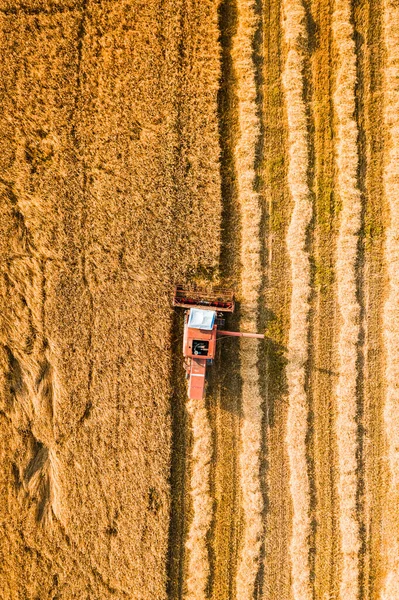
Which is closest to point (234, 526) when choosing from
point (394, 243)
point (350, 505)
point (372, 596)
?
point (350, 505)

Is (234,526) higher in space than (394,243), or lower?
lower

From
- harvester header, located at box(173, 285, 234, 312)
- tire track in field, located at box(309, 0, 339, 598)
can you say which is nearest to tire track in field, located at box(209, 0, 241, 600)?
harvester header, located at box(173, 285, 234, 312)

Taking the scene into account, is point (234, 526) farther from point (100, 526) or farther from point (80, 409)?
point (80, 409)

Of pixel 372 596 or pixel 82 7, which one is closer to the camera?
pixel 82 7

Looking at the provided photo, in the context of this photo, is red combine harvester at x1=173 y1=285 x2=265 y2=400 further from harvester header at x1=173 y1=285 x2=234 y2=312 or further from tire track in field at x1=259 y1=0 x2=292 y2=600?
tire track in field at x1=259 y1=0 x2=292 y2=600

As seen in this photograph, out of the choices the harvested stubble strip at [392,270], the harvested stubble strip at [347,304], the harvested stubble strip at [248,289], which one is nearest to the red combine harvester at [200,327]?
the harvested stubble strip at [248,289]

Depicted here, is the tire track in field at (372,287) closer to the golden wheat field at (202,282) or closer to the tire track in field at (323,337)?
the golden wheat field at (202,282)

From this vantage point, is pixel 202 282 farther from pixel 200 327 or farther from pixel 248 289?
pixel 200 327

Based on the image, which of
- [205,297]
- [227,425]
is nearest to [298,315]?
[205,297]
